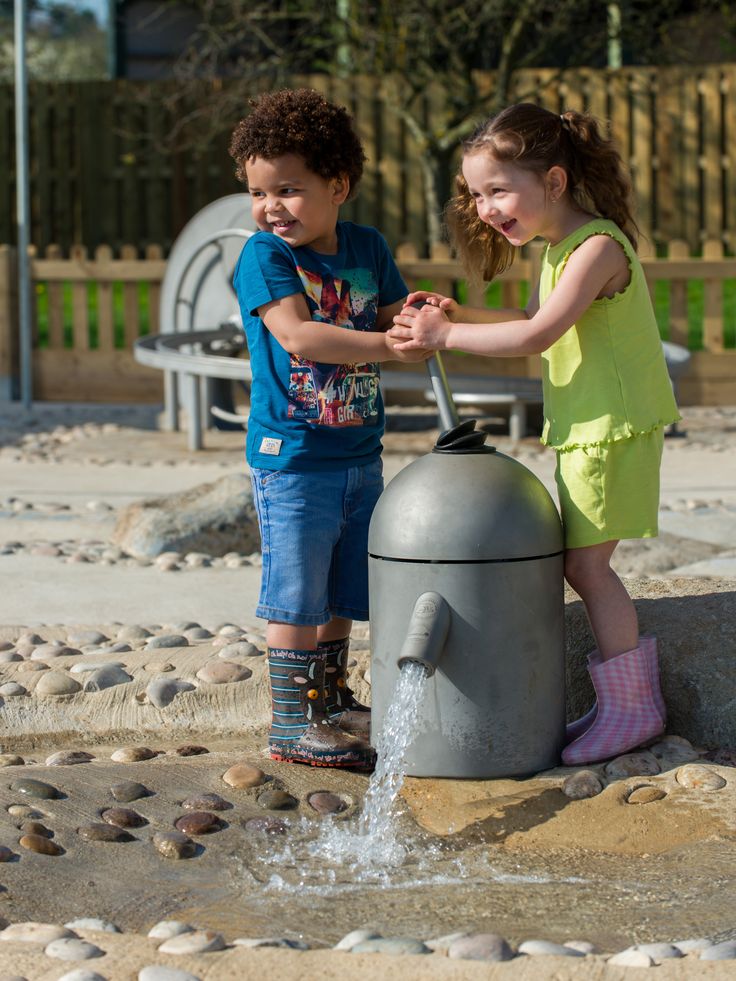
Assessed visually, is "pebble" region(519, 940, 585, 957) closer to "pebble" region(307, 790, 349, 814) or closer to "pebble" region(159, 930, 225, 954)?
"pebble" region(159, 930, 225, 954)

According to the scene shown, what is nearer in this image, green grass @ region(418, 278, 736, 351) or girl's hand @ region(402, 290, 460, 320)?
girl's hand @ region(402, 290, 460, 320)

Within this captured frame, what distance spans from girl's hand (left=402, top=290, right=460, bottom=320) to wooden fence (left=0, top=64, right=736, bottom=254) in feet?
33.5

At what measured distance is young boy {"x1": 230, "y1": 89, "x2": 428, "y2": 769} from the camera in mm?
2916

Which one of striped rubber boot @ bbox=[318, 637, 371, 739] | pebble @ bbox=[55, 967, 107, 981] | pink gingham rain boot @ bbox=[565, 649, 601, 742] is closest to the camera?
pebble @ bbox=[55, 967, 107, 981]

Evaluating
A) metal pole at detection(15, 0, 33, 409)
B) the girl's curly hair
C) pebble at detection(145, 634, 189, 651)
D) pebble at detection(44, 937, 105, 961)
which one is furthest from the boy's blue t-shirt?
metal pole at detection(15, 0, 33, 409)

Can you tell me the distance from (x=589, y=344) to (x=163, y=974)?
1505mm

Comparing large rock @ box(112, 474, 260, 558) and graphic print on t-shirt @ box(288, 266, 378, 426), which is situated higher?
graphic print on t-shirt @ box(288, 266, 378, 426)

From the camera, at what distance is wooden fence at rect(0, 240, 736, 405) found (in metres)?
9.41

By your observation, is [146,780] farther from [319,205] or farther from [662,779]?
[319,205]

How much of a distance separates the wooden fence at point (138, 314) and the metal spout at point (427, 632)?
22.1ft

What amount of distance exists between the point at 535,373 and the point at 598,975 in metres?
7.69

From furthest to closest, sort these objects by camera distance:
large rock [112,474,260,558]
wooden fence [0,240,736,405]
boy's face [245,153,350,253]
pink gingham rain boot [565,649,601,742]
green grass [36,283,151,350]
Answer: green grass [36,283,151,350] < wooden fence [0,240,736,405] < large rock [112,474,260,558] < pink gingham rain boot [565,649,601,742] < boy's face [245,153,350,253]

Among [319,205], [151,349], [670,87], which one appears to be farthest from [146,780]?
[670,87]

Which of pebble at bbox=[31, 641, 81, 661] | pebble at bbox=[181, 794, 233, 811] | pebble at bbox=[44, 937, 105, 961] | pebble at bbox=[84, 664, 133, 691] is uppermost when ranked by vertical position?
pebble at bbox=[44, 937, 105, 961]
